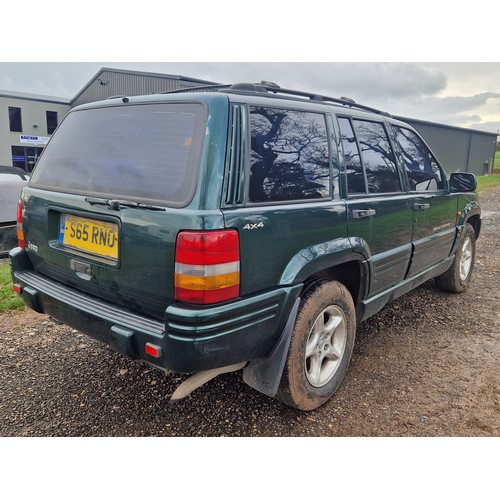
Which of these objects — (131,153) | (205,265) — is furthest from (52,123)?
(205,265)

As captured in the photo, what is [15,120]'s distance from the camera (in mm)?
27531

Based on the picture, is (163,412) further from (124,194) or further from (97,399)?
(124,194)

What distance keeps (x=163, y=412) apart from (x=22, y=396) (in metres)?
0.97

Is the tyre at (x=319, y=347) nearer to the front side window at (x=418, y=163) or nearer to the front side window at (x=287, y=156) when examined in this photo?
the front side window at (x=287, y=156)

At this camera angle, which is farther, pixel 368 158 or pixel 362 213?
pixel 368 158

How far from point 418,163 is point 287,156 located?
76.5 inches

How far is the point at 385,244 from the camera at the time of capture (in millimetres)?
3129

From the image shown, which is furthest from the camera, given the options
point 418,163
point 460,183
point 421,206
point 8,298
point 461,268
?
point 461,268

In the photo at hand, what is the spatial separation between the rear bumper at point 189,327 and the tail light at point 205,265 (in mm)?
64

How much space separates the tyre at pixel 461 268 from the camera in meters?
4.64

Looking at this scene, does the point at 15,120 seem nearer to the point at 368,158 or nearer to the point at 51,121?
the point at 51,121

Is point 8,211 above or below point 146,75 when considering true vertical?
below

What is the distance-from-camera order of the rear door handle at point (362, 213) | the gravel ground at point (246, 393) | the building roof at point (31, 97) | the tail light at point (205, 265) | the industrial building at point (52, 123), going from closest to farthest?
the tail light at point (205, 265), the gravel ground at point (246, 393), the rear door handle at point (362, 213), the industrial building at point (52, 123), the building roof at point (31, 97)

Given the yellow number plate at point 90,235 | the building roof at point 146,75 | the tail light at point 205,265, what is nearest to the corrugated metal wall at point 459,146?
the building roof at point 146,75
